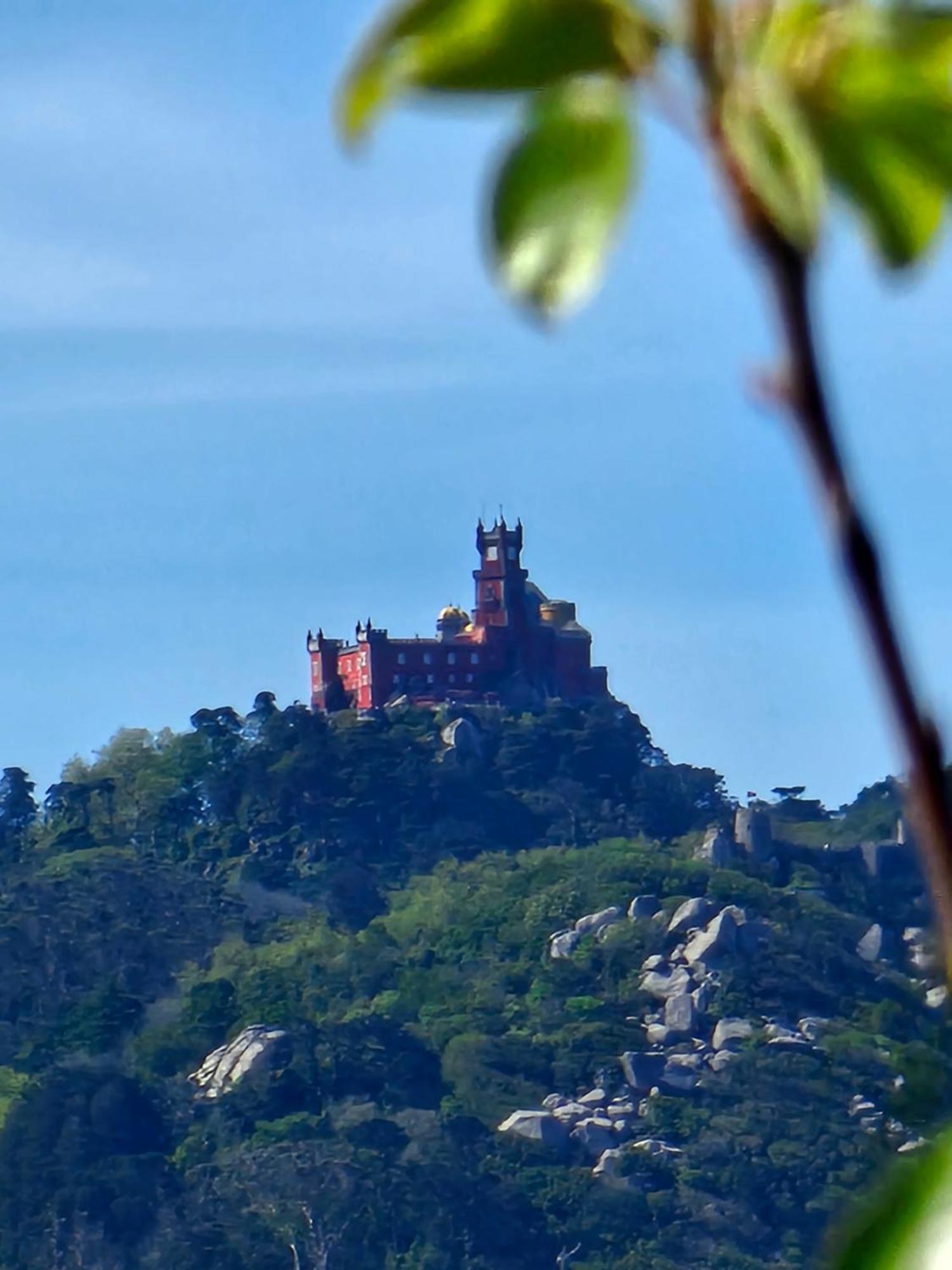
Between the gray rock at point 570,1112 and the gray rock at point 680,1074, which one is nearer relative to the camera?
the gray rock at point 570,1112

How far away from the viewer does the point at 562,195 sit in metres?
0.23

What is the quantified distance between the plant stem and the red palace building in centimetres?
3243

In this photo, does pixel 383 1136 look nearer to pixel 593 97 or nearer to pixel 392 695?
pixel 392 695

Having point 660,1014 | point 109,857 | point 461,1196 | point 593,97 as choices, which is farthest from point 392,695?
point 593,97

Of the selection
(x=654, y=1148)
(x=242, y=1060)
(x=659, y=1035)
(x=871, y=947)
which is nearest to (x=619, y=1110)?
(x=654, y=1148)

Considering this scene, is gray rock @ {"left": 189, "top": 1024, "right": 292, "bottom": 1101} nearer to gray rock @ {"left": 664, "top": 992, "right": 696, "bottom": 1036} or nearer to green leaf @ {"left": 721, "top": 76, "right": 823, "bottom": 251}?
gray rock @ {"left": 664, "top": 992, "right": 696, "bottom": 1036}

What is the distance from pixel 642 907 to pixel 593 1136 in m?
3.82

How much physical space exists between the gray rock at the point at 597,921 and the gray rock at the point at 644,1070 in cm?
230

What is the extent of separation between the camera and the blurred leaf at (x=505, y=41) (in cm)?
22

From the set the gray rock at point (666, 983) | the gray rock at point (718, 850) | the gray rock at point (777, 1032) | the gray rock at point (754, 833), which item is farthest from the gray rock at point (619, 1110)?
the gray rock at point (754, 833)

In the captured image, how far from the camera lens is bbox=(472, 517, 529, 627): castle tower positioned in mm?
33312

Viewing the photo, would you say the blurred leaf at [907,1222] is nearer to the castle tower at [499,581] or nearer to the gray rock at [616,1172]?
the gray rock at [616,1172]

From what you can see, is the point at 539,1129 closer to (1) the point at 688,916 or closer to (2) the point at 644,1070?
(2) the point at 644,1070

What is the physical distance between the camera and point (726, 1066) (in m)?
26.7
